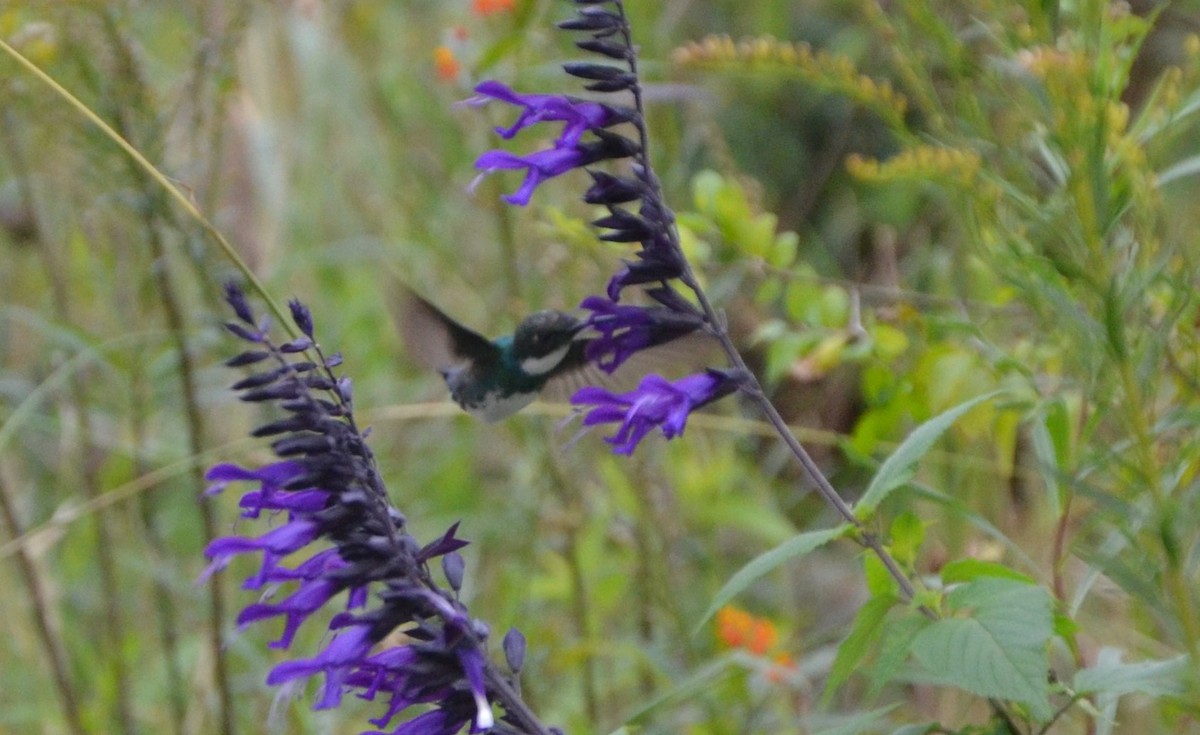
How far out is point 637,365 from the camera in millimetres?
2064

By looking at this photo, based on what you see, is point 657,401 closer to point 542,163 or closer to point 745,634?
point 542,163

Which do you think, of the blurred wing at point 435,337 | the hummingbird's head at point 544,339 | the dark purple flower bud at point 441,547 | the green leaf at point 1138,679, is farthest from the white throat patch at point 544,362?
the green leaf at point 1138,679

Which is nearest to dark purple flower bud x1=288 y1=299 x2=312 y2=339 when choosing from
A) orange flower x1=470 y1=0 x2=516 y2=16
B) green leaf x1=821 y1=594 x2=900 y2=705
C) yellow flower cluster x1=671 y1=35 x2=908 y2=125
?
green leaf x1=821 y1=594 x2=900 y2=705

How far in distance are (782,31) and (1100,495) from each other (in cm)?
407

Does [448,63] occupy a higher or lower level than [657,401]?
higher

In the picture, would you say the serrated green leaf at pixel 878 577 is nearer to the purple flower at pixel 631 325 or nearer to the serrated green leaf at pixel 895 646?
the serrated green leaf at pixel 895 646

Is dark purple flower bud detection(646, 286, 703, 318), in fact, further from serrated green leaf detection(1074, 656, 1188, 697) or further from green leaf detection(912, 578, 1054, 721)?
serrated green leaf detection(1074, 656, 1188, 697)

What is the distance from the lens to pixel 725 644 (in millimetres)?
2803

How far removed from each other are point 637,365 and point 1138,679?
0.98m

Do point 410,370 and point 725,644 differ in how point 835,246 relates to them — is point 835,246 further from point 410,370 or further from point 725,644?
point 725,644

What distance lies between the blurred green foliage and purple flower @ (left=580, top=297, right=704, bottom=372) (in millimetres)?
135

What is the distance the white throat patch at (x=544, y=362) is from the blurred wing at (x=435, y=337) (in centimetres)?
12

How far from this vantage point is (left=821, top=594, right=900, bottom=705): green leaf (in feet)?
4.21

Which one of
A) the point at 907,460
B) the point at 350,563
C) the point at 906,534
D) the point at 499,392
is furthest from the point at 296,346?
the point at 499,392
